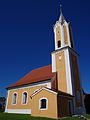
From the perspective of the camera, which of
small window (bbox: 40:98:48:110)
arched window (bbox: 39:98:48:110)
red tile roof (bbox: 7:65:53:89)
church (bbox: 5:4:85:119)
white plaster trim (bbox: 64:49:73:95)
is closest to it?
church (bbox: 5:4:85:119)

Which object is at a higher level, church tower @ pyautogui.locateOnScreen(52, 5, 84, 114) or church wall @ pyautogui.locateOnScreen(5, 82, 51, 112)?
church tower @ pyautogui.locateOnScreen(52, 5, 84, 114)

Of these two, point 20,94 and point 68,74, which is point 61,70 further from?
point 20,94

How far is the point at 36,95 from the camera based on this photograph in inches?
829

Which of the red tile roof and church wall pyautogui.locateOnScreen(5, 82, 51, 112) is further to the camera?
the red tile roof

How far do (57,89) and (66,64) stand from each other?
14.2ft

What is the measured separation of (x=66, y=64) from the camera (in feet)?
80.8

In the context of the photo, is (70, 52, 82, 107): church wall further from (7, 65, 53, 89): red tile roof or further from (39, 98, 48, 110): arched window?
(39, 98, 48, 110): arched window

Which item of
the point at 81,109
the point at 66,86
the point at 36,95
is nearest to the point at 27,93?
the point at 36,95

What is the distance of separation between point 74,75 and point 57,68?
3070mm

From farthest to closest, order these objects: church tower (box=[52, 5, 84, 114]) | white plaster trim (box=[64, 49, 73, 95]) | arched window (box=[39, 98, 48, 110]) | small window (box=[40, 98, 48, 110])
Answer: church tower (box=[52, 5, 84, 114]) → white plaster trim (box=[64, 49, 73, 95]) → small window (box=[40, 98, 48, 110]) → arched window (box=[39, 98, 48, 110])

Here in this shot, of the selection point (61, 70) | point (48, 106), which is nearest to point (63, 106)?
point (48, 106)

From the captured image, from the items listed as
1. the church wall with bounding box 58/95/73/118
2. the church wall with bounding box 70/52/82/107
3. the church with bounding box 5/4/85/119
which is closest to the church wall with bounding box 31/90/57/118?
the church with bounding box 5/4/85/119

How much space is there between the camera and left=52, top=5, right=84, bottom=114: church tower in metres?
23.2

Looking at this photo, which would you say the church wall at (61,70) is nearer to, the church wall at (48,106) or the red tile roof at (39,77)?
the red tile roof at (39,77)
